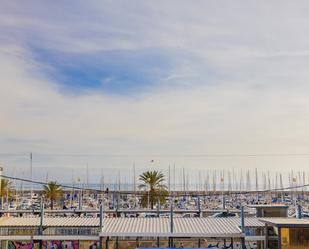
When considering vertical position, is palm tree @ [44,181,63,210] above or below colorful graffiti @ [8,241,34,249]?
above

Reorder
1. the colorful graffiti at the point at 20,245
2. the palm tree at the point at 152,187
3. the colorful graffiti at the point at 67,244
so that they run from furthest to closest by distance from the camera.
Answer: the palm tree at the point at 152,187 → the colorful graffiti at the point at 20,245 → the colorful graffiti at the point at 67,244

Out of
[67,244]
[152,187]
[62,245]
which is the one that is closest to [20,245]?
[62,245]

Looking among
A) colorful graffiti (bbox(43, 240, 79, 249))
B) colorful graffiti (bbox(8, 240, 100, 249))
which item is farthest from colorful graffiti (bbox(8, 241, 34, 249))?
colorful graffiti (bbox(43, 240, 79, 249))

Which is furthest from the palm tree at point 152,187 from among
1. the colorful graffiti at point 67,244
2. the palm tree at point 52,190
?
the colorful graffiti at point 67,244

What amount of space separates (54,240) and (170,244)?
6.78m

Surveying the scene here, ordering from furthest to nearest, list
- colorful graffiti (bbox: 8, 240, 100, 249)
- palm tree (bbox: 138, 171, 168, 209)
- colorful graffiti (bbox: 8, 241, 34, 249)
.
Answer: palm tree (bbox: 138, 171, 168, 209) < colorful graffiti (bbox: 8, 241, 34, 249) < colorful graffiti (bbox: 8, 240, 100, 249)

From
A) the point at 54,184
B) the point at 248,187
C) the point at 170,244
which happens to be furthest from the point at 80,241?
the point at 248,187

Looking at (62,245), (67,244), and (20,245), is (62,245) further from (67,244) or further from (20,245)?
(20,245)

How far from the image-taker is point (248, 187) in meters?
118

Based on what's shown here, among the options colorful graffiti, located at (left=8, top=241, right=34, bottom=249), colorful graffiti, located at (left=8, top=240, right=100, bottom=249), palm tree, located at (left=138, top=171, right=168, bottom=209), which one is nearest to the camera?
colorful graffiti, located at (left=8, top=240, right=100, bottom=249)

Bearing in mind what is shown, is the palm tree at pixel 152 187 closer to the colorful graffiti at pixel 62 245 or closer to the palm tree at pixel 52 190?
the palm tree at pixel 52 190

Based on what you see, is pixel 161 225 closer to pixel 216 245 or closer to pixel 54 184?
pixel 216 245

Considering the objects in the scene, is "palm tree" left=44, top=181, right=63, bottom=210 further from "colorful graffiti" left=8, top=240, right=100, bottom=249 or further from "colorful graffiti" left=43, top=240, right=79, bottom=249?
"colorful graffiti" left=43, top=240, right=79, bottom=249

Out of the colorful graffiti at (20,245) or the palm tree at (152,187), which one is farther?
the palm tree at (152,187)
